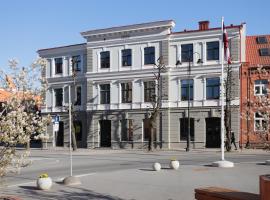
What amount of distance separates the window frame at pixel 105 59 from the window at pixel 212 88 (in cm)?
1076

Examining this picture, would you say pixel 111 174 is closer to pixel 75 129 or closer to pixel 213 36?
pixel 213 36

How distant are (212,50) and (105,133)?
13861 millimetres

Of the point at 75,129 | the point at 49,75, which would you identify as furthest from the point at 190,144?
the point at 49,75

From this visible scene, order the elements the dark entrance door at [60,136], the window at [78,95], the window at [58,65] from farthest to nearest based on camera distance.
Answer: the window at [58,65] < the dark entrance door at [60,136] < the window at [78,95]

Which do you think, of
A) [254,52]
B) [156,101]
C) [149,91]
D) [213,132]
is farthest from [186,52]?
[213,132]

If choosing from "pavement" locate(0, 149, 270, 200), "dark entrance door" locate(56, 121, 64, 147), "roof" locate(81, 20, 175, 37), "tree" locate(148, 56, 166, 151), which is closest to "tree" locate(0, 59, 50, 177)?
"pavement" locate(0, 149, 270, 200)

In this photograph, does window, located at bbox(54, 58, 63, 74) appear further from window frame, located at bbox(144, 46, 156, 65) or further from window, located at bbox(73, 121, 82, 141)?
window frame, located at bbox(144, 46, 156, 65)

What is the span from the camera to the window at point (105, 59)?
159 feet

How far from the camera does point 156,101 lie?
4447cm

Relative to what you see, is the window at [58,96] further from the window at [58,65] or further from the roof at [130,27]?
the roof at [130,27]

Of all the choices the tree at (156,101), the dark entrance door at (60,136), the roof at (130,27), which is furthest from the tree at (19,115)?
the dark entrance door at (60,136)

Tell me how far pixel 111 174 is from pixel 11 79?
12362mm

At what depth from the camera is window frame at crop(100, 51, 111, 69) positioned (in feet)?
159

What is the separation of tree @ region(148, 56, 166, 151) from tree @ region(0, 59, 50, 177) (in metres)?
33.0
